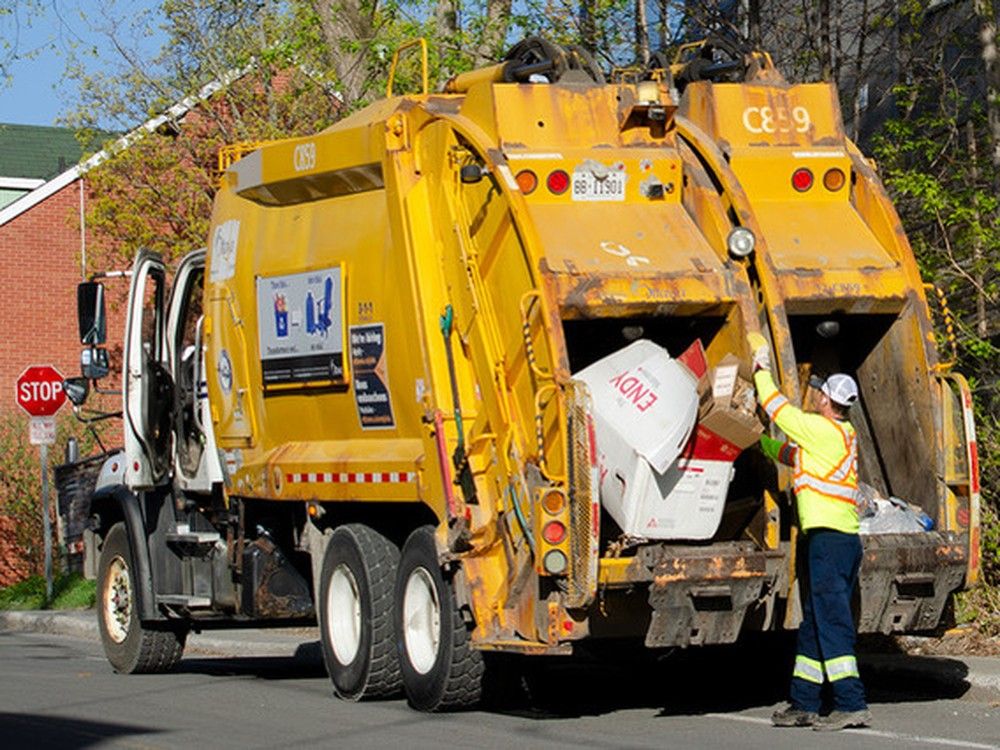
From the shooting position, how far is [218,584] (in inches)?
490

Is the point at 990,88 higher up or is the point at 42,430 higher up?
the point at 990,88

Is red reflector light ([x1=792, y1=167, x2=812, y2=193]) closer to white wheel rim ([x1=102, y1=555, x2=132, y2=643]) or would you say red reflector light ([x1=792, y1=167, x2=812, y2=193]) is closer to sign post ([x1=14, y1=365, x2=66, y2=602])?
white wheel rim ([x1=102, y1=555, x2=132, y2=643])

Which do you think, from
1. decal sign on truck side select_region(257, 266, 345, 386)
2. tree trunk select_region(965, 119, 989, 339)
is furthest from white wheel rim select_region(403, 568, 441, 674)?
tree trunk select_region(965, 119, 989, 339)

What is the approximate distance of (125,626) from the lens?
1349 centimetres

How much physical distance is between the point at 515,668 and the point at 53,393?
1206 cm

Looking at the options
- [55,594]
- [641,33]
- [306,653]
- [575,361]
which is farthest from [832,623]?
[55,594]

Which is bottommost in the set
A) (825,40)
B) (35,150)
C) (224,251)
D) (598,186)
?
(598,186)

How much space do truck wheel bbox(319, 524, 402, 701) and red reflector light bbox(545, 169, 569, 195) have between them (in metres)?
2.20

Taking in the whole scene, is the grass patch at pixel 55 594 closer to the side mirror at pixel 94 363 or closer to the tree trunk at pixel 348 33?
the tree trunk at pixel 348 33

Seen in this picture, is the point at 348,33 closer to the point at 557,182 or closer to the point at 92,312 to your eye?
the point at 92,312

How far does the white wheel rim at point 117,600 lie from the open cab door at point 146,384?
2.32 ft

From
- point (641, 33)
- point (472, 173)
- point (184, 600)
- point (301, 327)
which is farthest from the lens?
point (641, 33)

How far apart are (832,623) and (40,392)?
14315 mm

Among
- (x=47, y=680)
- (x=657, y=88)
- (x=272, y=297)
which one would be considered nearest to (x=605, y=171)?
(x=657, y=88)
